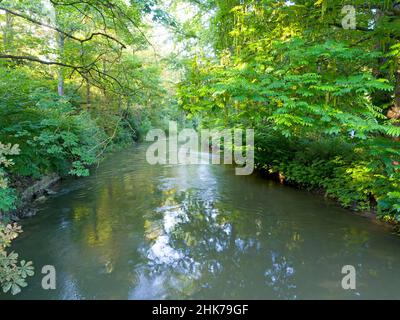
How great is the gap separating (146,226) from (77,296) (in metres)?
2.17

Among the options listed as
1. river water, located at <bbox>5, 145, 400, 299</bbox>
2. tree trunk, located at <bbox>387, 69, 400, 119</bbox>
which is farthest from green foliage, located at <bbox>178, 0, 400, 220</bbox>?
river water, located at <bbox>5, 145, 400, 299</bbox>

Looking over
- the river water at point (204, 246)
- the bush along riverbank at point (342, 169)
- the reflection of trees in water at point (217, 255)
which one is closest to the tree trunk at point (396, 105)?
the bush along riverbank at point (342, 169)

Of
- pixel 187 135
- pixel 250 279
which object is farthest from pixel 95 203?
pixel 187 135

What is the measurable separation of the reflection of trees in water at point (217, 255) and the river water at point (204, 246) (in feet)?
0.05

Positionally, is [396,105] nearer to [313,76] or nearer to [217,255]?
[313,76]

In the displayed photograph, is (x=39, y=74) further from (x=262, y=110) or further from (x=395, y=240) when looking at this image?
(x=395, y=240)

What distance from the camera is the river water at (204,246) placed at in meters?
3.48

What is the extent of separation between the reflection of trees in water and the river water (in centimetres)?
2

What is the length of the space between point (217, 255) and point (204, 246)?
377 mm

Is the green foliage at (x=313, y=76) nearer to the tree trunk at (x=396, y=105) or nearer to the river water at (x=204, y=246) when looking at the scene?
the tree trunk at (x=396, y=105)

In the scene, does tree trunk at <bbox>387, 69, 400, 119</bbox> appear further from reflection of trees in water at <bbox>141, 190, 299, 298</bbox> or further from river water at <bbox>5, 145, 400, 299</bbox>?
reflection of trees in water at <bbox>141, 190, 299, 298</bbox>

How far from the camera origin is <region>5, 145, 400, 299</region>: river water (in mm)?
3477

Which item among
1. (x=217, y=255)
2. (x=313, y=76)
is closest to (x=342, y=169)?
(x=313, y=76)

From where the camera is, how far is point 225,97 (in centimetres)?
383
